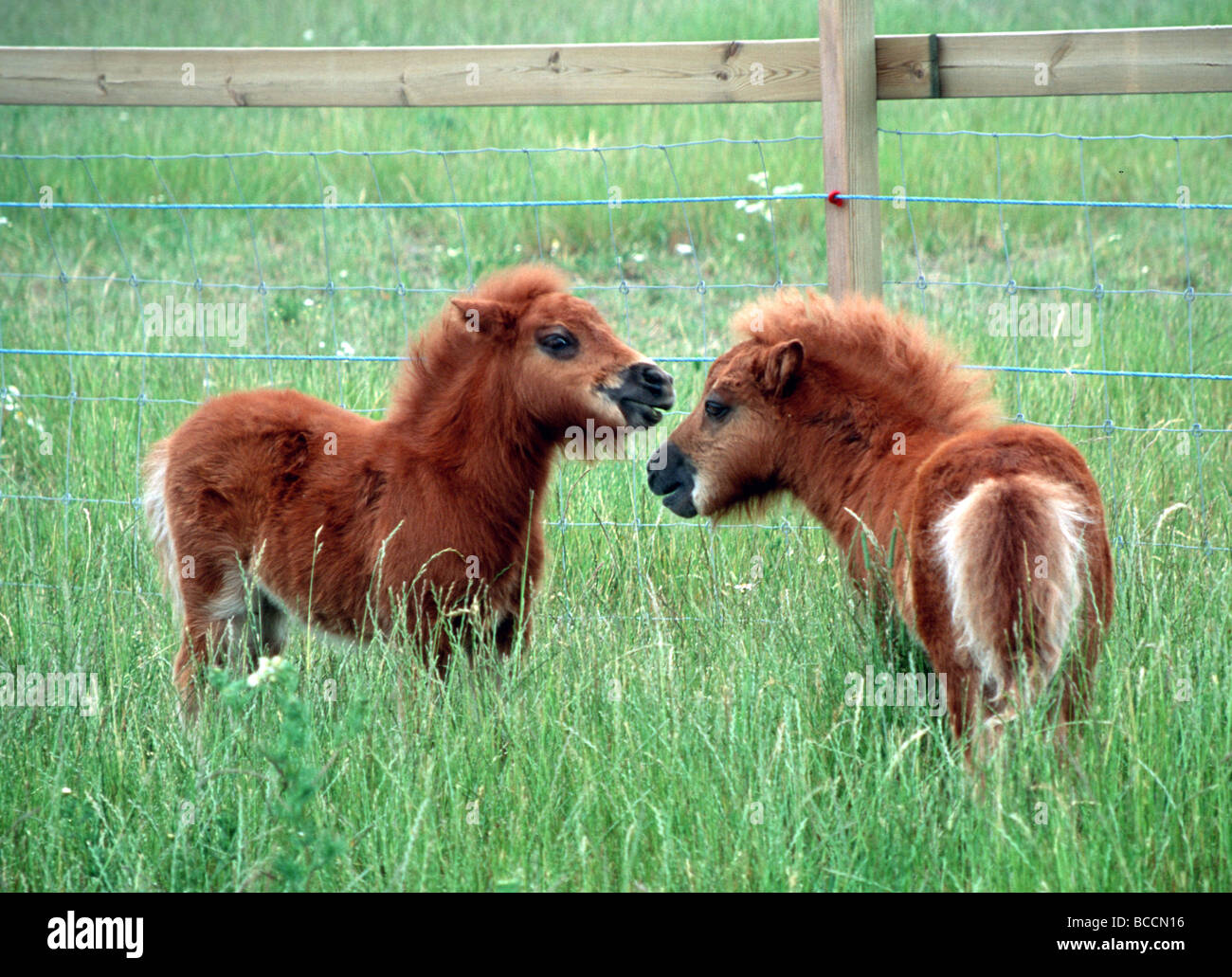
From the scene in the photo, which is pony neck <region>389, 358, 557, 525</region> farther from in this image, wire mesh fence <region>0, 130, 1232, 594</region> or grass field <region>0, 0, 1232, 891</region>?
wire mesh fence <region>0, 130, 1232, 594</region>

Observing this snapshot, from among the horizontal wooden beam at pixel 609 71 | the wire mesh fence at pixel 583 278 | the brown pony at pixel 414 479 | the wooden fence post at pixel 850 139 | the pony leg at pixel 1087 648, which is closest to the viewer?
the pony leg at pixel 1087 648

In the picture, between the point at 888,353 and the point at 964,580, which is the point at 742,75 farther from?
the point at 964,580

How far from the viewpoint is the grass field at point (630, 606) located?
120 inches

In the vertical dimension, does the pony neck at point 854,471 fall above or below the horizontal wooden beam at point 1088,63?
below

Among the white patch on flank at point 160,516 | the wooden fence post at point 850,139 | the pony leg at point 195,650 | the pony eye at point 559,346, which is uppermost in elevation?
the wooden fence post at point 850,139

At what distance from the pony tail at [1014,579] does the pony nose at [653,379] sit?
1256mm

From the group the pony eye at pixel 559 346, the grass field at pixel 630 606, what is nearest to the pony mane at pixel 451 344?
the pony eye at pixel 559 346

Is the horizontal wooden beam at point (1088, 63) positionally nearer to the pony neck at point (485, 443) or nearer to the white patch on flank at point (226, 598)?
the pony neck at point (485, 443)

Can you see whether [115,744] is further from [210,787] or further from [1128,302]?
[1128,302]

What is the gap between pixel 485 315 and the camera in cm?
425

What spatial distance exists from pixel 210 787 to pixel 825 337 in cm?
223

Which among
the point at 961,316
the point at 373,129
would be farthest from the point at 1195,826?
the point at 373,129

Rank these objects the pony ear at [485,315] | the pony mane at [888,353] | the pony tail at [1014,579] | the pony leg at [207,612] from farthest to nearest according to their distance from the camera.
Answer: the pony leg at [207,612], the pony ear at [485,315], the pony mane at [888,353], the pony tail at [1014,579]
